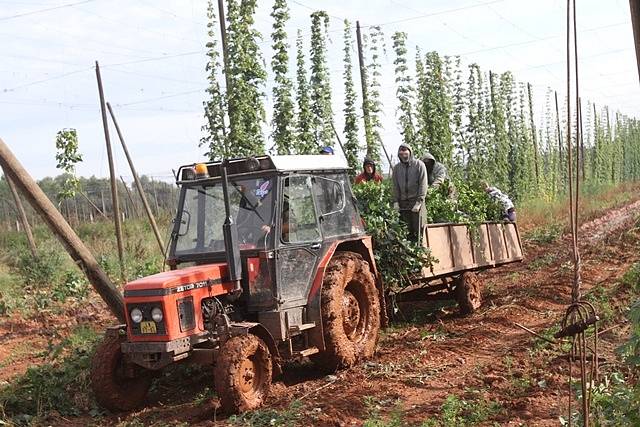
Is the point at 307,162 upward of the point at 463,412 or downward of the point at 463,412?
upward

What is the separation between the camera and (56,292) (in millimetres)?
12398

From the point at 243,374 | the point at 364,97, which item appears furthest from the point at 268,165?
the point at 364,97

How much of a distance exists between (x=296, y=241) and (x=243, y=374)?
1.47 meters

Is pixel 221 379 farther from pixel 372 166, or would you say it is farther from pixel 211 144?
pixel 211 144

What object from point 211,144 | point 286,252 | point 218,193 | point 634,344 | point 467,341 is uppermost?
point 211,144

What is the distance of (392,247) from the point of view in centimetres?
869

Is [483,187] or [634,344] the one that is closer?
[634,344]

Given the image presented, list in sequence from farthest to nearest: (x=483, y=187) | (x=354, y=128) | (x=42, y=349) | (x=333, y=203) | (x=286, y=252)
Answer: (x=354, y=128)
(x=483, y=187)
(x=42, y=349)
(x=333, y=203)
(x=286, y=252)

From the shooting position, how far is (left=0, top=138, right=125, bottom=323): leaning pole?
7.60 m

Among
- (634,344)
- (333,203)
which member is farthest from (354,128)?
(634,344)

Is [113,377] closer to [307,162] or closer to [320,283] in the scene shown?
[320,283]

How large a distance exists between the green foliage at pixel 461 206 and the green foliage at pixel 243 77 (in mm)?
3713

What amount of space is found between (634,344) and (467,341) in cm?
451

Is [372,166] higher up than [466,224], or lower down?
higher up
